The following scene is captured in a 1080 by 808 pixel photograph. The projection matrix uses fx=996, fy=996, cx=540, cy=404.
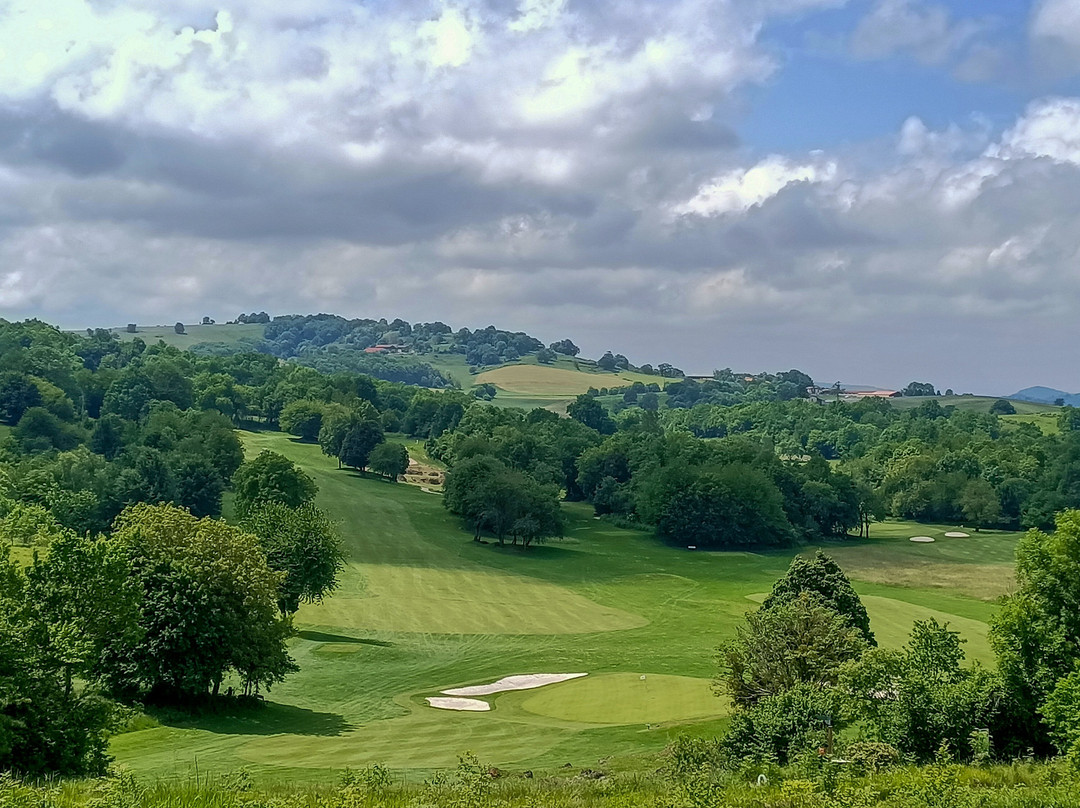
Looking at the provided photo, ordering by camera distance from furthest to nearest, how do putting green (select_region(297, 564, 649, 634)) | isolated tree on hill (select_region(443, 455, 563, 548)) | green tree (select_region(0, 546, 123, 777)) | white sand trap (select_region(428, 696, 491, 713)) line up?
isolated tree on hill (select_region(443, 455, 563, 548)), putting green (select_region(297, 564, 649, 634)), white sand trap (select_region(428, 696, 491, 713)), green tree (select_region(0, 546, 123, 777))

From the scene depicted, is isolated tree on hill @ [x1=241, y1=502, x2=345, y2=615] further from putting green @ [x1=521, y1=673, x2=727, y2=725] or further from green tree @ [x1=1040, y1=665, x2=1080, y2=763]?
green tree @ [x1=1040, y1=665, x2=1080, y2=763]

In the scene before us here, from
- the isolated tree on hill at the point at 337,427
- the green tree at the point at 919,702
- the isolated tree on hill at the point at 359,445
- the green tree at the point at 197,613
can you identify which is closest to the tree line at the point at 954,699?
the green tree at the point at 919,702

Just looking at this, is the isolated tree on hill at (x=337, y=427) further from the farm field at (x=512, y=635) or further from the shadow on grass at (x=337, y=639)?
the shadow on grass at (x=337, y=639)

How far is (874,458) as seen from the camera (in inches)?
6781

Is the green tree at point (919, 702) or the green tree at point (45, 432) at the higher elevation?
the green tree at point (45, 432)

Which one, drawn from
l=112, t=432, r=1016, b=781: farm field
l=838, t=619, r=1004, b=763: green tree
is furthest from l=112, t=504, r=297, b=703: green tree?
l=838, t=619, r=1004, b=763: green tree

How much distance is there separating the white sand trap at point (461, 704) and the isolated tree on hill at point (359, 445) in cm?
9663

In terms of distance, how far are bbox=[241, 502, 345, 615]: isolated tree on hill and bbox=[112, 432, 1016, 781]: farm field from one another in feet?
11.4

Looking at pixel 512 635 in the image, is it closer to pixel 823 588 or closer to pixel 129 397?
pixel 823 588

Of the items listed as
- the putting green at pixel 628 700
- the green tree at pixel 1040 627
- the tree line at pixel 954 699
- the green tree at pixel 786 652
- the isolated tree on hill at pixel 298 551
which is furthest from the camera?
the isolated tree on hill at pixel 298 551

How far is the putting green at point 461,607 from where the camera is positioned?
66750 millimetres

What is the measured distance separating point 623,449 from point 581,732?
106631 millimetres

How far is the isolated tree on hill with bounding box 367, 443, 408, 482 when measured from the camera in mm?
137125

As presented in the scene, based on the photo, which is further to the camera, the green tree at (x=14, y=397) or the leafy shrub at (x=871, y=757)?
the green tree at (x=14, y=397)
